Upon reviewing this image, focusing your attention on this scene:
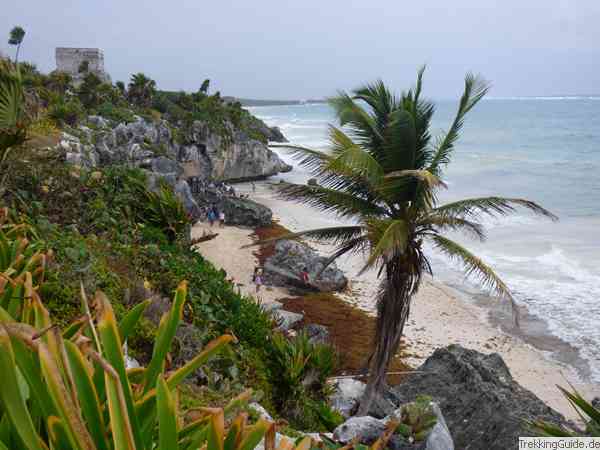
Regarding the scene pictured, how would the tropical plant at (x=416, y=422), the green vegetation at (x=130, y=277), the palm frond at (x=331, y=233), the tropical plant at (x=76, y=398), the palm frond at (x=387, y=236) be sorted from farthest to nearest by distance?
1. the palm frond at (x=331, y=233)
2. the palm frond at (x=387, y=236)
3. the tropical plant at (x=416, y=422)
4. the green vegetation at (x=130, y=277)
5. the tropical plant at (x=76, y=398)

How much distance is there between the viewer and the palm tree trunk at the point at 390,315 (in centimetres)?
750

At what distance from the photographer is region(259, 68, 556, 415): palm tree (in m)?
6.88

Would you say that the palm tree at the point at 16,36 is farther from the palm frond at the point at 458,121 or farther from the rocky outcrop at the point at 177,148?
the palm frond at the point at 458,121

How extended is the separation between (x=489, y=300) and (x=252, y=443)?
19.2 meters

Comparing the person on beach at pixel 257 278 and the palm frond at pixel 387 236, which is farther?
the person on beach at pixel 257 278

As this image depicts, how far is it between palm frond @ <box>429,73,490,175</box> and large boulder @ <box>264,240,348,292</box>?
1171 centimetres

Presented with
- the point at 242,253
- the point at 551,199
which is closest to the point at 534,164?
the point at 551,199

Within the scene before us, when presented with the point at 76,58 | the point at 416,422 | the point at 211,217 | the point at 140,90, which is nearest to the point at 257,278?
the point at 211,217

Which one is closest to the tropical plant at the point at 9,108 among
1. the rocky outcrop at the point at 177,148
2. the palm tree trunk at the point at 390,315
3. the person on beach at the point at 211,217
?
the palm tree trunk at the point at 390,315

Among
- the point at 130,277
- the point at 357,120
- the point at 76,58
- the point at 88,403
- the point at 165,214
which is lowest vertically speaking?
the point at 130,277

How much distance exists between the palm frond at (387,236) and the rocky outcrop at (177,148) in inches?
330

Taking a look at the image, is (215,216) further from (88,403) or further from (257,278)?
(88,403)

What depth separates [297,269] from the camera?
19.3 metres

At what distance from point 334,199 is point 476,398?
407 centimetres
